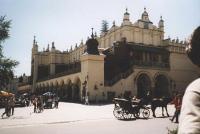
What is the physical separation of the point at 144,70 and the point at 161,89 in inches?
205

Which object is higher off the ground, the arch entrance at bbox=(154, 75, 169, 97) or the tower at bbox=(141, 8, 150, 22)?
the tower at bbox=(141, 8, 150, 22)

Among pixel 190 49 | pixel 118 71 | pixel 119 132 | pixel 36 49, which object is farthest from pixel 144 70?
pixel 190 49

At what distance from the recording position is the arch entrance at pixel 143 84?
45.6 m

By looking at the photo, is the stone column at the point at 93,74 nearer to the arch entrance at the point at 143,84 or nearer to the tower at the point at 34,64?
the arch entrance at the point at 143,84

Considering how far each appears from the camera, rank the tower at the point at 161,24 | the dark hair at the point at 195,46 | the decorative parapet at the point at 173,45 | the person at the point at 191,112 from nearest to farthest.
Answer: the person at the point at 191,112
the dark hair at the point at 195,46
the decorative parapet at the point at 173,45
the tower at the point at 161,24

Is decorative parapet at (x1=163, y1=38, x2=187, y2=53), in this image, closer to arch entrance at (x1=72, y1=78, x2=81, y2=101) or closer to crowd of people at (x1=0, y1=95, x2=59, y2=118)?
arch entrance at (x1=72, y1=78, x2=81, y2=101)

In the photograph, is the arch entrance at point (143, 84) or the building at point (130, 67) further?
the arch entrance at point (143, 84)

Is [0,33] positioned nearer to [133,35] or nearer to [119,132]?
[119,132]

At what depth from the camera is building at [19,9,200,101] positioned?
4012 cm

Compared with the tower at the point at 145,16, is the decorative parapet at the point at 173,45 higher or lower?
lower

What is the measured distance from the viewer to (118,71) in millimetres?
45906

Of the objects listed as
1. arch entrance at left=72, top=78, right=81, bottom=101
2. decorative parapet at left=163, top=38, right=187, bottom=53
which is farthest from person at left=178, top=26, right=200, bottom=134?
decorative parapet at left=163, top=38, right=187, bottom=53

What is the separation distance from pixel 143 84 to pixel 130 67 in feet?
11.2

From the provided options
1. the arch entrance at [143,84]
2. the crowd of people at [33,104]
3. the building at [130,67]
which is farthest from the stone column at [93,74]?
the arch entrance at [143,84]
